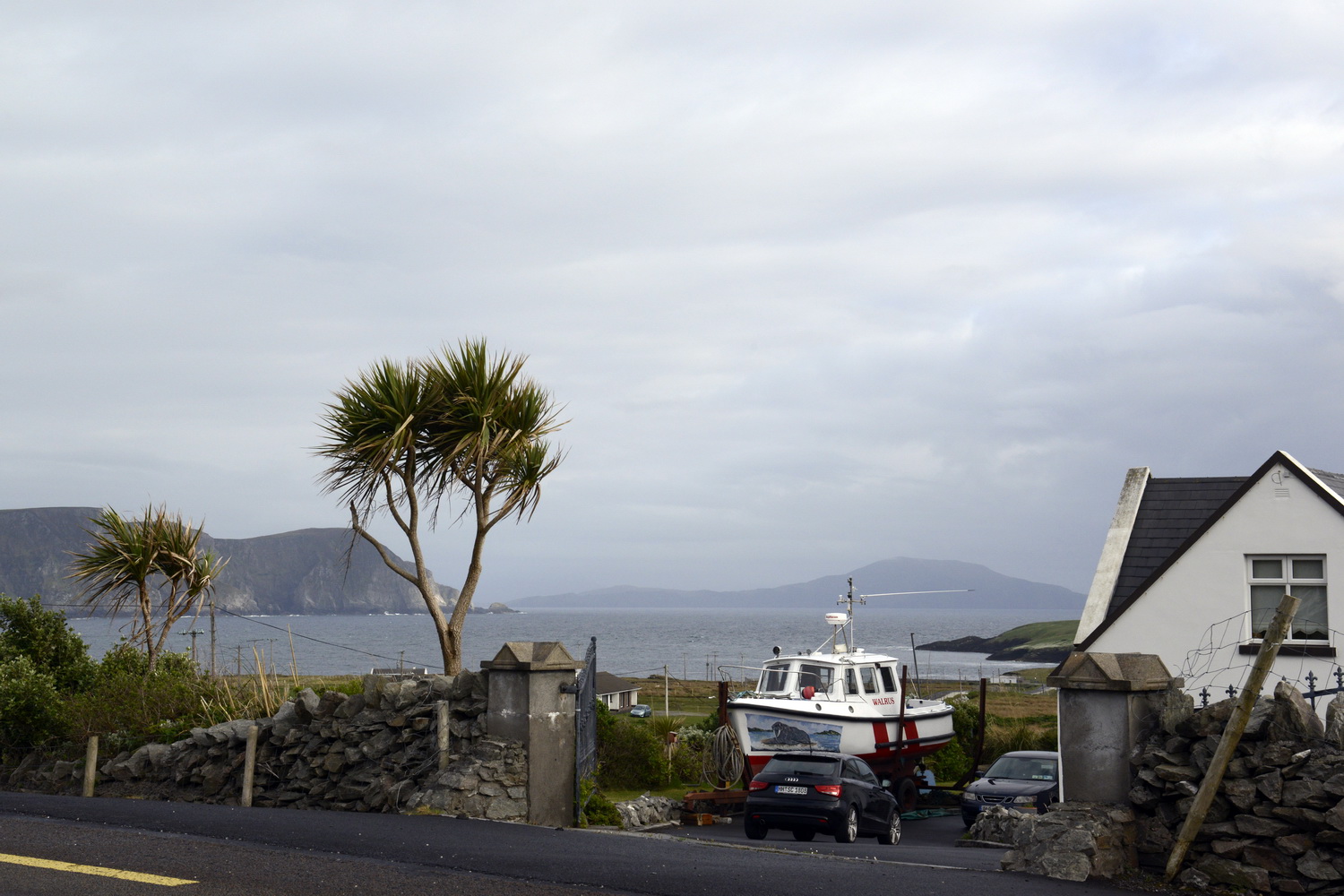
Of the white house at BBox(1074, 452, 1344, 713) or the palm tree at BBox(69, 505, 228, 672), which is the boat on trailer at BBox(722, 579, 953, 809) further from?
the palm tree at BBox(69, 505, 228, 672)

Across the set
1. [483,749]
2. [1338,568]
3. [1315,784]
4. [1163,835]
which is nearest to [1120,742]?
[1163,835]

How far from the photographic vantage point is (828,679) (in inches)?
959

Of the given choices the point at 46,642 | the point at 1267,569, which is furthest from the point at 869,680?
the point at 46,642

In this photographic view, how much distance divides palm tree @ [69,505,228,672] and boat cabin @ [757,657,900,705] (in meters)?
11.8

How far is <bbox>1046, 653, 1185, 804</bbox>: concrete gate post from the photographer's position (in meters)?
9.17

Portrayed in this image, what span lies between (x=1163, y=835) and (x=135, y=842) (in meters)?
8.39

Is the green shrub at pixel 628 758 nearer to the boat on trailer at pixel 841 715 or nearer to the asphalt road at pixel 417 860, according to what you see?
the boat on trailer at pixel 841 715

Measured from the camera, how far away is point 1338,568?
17328 millimetres

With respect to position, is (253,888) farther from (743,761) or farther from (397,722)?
(743,761)

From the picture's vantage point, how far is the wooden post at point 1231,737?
26.7 ft

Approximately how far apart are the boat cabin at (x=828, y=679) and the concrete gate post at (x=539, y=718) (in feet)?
40.8

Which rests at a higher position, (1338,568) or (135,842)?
(1338,568)

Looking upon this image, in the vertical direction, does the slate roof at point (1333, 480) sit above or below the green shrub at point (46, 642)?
A: above

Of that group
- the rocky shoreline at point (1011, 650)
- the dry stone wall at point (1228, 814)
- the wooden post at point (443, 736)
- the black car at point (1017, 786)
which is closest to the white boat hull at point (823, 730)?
the black car at point (1017, 786)
